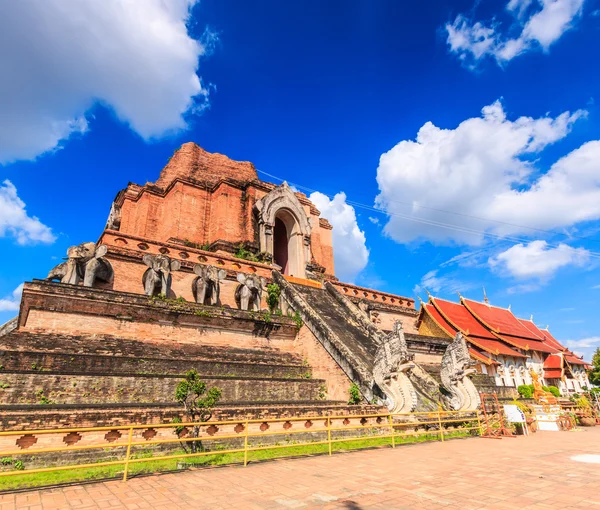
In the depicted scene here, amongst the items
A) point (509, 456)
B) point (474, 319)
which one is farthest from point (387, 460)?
point (474, 319)

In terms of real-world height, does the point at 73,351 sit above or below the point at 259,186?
below

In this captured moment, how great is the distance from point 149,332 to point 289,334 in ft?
14.5

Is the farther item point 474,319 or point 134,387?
point 474,319

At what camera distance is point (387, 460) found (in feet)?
21.2

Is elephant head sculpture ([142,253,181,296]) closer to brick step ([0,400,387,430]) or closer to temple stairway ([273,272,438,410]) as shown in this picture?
temple stairway ([273,272,438,410])

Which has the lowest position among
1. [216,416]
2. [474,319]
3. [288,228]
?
[216,416]

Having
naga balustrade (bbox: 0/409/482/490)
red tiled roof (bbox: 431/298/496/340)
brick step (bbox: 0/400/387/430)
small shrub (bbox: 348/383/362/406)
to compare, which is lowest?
naga balustrade (bbox: 0/409/482/490)

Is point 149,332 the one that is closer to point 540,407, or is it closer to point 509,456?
point 509,456

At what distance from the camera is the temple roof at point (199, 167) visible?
21.0m

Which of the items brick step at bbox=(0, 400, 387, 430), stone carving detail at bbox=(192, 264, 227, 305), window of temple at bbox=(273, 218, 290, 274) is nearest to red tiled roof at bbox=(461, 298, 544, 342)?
window of temple at bbox=(273, 218, 290, 274)

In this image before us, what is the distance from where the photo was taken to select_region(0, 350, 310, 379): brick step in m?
7.13

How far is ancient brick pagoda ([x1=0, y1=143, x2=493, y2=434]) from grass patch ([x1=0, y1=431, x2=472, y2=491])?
0.64 meters

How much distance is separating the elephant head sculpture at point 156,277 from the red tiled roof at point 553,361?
3089cm

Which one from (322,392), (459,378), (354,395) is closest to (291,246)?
(322,392)
